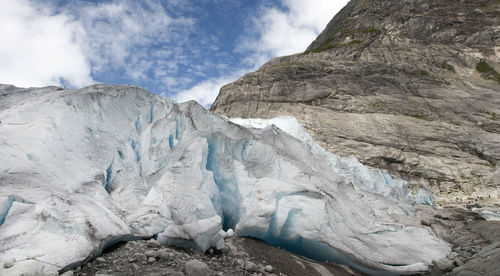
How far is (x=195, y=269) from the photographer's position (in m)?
5.21

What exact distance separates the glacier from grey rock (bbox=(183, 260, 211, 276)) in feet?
3.50

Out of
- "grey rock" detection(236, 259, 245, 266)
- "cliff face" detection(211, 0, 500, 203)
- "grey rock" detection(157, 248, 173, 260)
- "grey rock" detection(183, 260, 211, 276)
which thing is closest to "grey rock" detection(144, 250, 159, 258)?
"grey rock" detection(157, 248, 173, 260)

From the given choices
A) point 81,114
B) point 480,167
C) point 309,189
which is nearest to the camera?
point 309,189

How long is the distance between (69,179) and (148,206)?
1809 mm

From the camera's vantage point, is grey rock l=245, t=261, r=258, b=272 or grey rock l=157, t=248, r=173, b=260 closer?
grey rock l=157, t=248, r=173, b=260

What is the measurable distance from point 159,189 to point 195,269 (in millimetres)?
2582

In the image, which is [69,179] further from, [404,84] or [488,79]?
[488,79]

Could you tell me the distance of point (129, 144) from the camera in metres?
10.2

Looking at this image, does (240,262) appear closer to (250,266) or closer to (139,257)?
(250,266)

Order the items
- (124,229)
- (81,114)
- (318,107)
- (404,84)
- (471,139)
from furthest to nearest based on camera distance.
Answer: (404,84) → (318,107) → (471,139) → (81,114) → (124,229)

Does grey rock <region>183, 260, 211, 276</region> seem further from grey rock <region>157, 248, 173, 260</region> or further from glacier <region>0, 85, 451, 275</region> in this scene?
glacier <region>0, 85, 451, 275</region>

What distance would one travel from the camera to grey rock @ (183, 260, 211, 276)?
16.9ft

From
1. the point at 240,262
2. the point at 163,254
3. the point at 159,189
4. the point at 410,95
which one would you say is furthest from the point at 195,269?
the point at 410,95

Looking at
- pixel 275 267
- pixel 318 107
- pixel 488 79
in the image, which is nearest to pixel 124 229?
pixel 275 267
